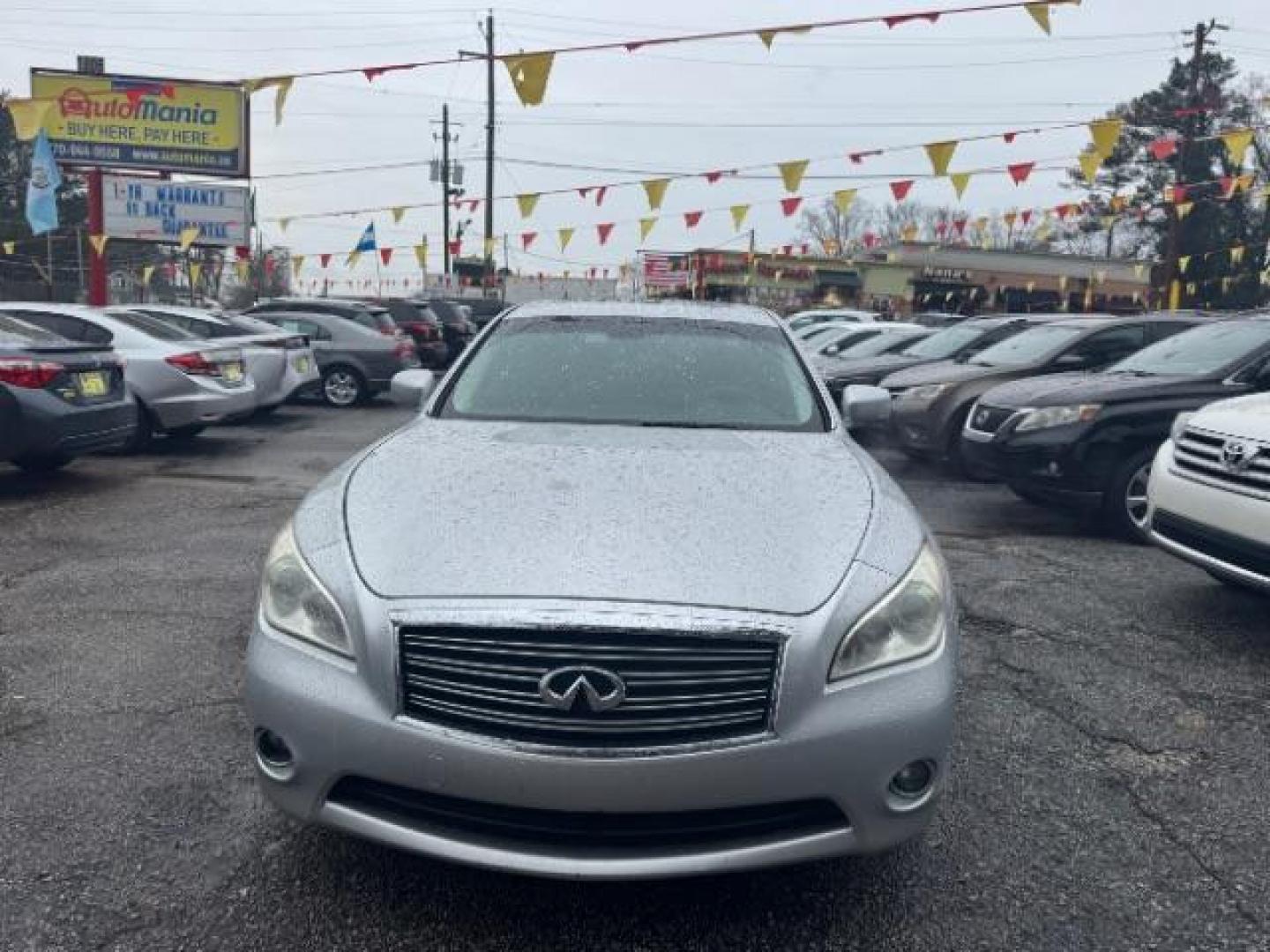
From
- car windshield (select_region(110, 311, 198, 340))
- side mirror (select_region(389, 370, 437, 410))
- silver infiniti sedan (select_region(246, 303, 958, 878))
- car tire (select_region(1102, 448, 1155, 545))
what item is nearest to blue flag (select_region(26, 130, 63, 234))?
car windshield (select_region(110, 311, 198, 340))

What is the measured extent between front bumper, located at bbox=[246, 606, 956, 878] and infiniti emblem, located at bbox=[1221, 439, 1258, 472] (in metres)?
2.97

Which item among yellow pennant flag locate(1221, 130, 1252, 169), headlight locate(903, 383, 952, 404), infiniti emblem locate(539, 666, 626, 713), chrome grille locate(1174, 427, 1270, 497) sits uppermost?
yellow pennant flag locate(1221, 130, 1252, 169)

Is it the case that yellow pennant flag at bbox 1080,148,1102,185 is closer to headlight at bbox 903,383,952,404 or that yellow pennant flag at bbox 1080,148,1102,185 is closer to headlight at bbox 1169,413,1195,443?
headlight at bbox 903,383,952,404

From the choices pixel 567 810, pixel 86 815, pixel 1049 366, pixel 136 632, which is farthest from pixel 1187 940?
pixel 1049 366

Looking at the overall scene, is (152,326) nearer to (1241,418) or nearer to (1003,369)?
(1003,369)

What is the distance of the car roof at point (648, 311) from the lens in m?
4.54

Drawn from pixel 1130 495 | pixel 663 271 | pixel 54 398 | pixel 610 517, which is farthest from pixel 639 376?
pixel 663 271

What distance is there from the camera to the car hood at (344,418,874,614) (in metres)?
2.36

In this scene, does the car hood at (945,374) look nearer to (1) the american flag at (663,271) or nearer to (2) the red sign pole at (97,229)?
(2) the red sign pole at (97,229)

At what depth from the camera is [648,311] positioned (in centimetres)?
461

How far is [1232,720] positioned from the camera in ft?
12.5

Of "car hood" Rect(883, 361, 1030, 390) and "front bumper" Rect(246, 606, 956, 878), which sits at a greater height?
"car hood" Rect(883, 361, 1030, 390)

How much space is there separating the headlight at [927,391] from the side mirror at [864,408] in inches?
177

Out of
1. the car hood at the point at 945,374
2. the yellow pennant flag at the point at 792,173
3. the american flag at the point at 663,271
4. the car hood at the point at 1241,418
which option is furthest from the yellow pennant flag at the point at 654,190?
the american flag at the point at 663,271
